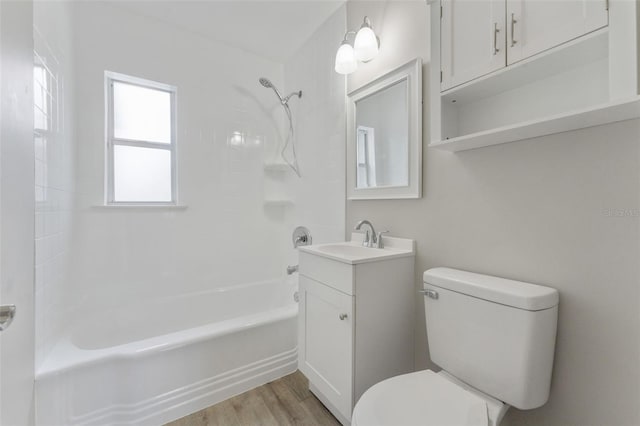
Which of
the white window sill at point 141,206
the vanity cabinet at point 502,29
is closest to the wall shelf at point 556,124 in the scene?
the vanity cabinet at point 502,29

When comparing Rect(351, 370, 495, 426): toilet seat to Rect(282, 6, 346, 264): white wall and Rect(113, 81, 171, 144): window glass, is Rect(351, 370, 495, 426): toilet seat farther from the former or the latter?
Rect(113, 81, 171, 144): window glass

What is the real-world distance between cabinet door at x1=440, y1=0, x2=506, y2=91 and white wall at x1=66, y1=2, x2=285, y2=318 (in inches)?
71.2

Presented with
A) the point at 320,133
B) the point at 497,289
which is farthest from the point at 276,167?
the point at 497,289

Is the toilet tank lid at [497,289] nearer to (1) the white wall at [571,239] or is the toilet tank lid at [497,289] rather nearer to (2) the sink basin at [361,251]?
(1) the white wall at [571,239]

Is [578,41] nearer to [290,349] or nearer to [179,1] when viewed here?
[290,349]

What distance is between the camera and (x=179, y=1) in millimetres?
1858

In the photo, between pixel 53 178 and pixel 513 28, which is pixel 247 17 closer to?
pixel 53 178

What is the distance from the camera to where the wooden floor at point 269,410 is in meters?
1.44

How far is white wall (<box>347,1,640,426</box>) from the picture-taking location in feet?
2.72

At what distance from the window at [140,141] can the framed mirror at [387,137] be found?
1489 millimetres

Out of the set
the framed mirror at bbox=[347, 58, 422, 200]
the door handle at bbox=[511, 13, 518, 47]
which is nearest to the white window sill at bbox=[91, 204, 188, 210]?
the framed mirror at bbox=[347, 58, 422, 200]

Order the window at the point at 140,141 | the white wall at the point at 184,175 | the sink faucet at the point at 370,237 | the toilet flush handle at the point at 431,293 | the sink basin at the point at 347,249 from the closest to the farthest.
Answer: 1. the toilet flush handle at the point at 431,293
2. the sink basin at the point at 347,249
3. the sink faucet at the point at 370,237
4. the white wall at the point at 184,175
5. the window at the point at 140,141

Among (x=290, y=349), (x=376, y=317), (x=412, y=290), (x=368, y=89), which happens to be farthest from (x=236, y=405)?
(x=368, y=89)

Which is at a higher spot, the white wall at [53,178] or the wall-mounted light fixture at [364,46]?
the wall-mounted light fixture at [364,46]
